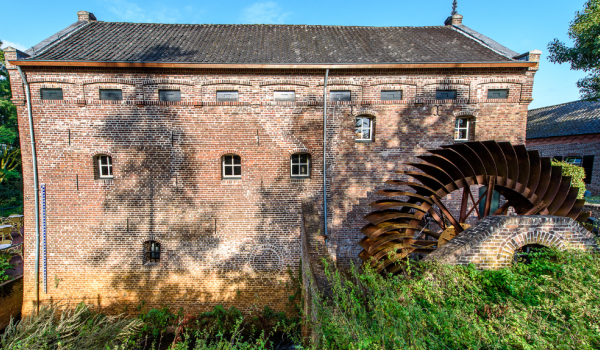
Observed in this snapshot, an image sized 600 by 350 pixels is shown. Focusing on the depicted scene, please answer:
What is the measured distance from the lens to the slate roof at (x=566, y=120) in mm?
12898

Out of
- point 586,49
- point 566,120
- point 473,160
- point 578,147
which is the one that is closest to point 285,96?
point 473,160

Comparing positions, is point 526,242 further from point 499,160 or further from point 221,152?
point 221,152

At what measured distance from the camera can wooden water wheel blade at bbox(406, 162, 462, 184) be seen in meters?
5.25

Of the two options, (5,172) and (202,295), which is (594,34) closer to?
(202,295)

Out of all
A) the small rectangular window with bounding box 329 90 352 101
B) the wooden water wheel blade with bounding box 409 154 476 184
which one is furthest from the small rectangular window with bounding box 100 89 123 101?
the wooden water wheel blade with bounding box 409 154 476 184

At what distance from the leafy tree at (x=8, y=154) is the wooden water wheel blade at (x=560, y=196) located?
22.6 m

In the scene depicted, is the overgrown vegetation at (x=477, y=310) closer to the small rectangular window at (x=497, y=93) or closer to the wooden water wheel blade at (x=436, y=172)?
the wooden water wheel blade at (x=436, y=172)

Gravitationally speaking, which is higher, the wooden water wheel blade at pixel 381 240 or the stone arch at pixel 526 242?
the stone arch at pixel 526 242

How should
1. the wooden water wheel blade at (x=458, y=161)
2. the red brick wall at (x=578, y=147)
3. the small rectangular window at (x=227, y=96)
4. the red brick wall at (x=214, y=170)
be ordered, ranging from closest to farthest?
1. the wooden water wheel blade at (x=458, y=161)
2. the red brick wall at (x=214, y=170)
3. the small rectangular window at (x=227, y=96)
4. the red brick wall at (x=578, y=147)

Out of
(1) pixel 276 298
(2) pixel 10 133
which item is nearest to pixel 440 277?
(1) pixel 276 298

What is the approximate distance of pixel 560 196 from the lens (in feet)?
16.5

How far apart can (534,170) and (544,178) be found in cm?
26

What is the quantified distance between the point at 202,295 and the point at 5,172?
606 inches

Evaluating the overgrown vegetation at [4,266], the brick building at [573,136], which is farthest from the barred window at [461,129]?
the overgrown vegetation at [4,266]
